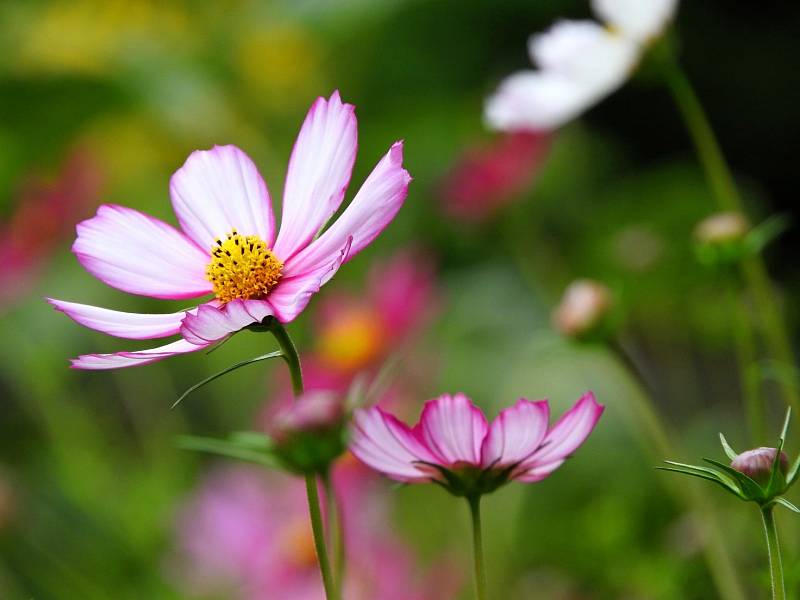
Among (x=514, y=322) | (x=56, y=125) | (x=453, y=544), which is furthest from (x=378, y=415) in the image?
(x=56, y=125)

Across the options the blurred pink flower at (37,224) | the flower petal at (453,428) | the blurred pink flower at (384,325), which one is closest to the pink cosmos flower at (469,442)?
the flower petal at (453,428)

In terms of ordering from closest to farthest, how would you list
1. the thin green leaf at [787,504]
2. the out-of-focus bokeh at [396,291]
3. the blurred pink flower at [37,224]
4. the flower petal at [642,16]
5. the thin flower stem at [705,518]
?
the thin green leaf at [787,504] < the thin flower stem at [705,518] < the flower petal at [642,16] < the out-of-focus bokeh at [396,291] < the blurred pink flower at [37,224]

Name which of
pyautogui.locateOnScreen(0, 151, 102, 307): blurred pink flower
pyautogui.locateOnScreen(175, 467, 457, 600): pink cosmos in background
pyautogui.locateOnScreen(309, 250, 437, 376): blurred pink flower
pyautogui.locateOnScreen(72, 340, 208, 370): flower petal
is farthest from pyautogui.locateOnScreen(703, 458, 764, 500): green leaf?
pyautogui.locateOnScreen(0, 151, 102, 307): blurred pink flower

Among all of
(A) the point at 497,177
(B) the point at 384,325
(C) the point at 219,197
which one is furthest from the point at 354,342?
(C) the point at 219,197

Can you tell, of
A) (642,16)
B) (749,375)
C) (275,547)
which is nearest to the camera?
(749,375)

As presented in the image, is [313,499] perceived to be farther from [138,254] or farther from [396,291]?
[396,291]

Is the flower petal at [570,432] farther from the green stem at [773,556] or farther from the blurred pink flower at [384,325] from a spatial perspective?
the blurred pink flower at [384,325]

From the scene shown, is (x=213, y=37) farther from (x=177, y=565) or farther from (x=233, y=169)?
(x=233, y=169)
